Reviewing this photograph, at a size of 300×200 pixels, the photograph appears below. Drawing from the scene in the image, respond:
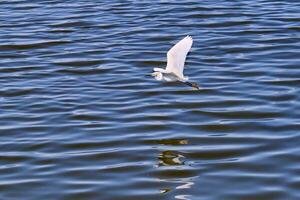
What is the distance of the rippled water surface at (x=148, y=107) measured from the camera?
6277 mm

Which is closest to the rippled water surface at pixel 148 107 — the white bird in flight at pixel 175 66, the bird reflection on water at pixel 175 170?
the bird reflection on water at pixel 175 170

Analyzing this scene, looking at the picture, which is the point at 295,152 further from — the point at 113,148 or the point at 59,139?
the point at 59,139

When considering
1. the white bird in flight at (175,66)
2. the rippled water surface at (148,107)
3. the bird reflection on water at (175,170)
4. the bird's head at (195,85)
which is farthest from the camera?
the bird's head at (195,85)

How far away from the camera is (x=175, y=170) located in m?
6.52

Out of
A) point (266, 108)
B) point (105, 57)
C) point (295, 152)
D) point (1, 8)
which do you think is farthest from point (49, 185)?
point (1, 8)

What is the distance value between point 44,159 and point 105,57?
3.41 m

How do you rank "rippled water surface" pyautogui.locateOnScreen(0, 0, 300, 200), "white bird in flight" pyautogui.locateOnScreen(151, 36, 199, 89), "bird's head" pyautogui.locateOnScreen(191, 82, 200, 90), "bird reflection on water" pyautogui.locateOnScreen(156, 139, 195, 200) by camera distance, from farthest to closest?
"bird's head" pyautogui.locateOnScreen(191, 82, 200, 90) → "white bird in flight" pyautogui.locateOnScreen(151, 36, 199, 89) → "rippled water surface" pyautogui.locateOnScreen(0, 0, 300, 200) → "bird reflection on water" pyautogui.locateOnScreen(156, 139, 195, 200)

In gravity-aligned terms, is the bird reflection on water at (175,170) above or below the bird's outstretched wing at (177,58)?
below

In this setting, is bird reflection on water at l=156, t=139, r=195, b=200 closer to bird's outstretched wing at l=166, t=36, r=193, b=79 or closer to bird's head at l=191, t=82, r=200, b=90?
bird's outstretched wing at l=166, t=36, r=193, b=79

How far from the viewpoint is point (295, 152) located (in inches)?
263

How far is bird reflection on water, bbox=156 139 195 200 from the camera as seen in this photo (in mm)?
6113

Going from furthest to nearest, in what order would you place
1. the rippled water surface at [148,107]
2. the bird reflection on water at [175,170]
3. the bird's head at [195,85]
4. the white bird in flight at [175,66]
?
the bird's head at [195,85] → the white bird in flight at [175,66] → the rippled water surface at [148,107] → the bird reflection on water at [175,170]

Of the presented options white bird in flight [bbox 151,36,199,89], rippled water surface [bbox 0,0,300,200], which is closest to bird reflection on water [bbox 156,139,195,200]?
rippled water surface [bbox 0,0,300,200]

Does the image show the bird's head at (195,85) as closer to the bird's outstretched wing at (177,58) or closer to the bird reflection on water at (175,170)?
the bird's outstretched wing at (177,58)
